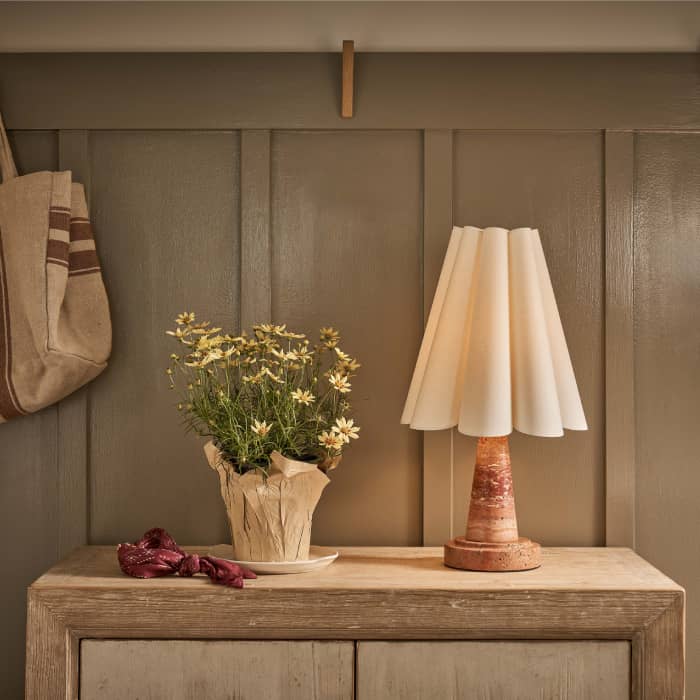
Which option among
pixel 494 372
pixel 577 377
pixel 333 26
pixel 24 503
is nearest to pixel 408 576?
pixel 494 372

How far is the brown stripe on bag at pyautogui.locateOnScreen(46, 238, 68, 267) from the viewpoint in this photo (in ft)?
6.96

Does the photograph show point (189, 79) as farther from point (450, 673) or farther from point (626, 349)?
point (450, 673)

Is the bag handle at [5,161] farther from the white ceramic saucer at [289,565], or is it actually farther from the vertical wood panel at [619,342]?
the vertical wood panel at [619,342]

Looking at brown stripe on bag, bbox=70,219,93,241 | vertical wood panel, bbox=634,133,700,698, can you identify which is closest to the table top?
vertical wood panel, bbox=634,133,700,698

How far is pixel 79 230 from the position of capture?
2.20 m

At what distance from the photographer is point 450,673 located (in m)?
1.80

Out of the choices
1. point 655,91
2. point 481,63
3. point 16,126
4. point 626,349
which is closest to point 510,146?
point 481,63

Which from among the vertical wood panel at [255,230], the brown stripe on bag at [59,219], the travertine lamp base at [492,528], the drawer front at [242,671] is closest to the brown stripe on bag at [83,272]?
the brown stripe on bag at [59,219]

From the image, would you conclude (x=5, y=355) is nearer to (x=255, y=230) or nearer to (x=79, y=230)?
(x=79, y=230)

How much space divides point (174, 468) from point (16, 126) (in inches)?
38.8

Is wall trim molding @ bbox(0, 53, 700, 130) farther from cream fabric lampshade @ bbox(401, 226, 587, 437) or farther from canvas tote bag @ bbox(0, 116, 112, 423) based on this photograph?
cream fabric lampshade @ bbox(401, 226, 587, 437)

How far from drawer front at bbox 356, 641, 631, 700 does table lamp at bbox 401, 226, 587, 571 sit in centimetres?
20

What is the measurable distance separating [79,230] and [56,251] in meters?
0.10

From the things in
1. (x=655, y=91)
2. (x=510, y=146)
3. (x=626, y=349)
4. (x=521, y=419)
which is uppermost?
(x=655, y=91)
